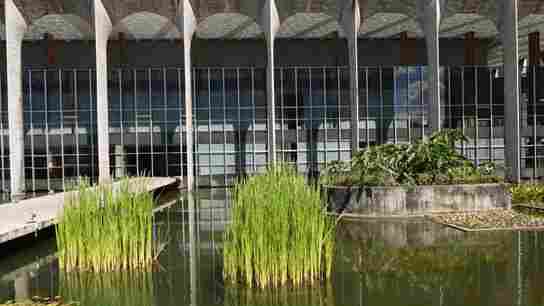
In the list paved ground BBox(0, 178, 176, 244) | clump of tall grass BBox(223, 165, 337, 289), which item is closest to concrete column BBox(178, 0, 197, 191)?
paved ground BBox(0, 178, 176, 244)

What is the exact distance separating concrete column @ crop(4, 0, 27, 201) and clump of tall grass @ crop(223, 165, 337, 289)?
22779 mm

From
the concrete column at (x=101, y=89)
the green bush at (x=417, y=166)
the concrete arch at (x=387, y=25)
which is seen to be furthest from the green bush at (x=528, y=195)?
the concrete column at (x=101, y=89)

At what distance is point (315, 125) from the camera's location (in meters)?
32.8

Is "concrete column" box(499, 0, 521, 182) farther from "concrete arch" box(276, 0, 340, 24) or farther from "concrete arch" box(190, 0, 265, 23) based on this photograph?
"concrete arch" box(190, 0, 265, 23)

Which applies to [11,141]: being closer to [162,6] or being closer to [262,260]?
[162,6]

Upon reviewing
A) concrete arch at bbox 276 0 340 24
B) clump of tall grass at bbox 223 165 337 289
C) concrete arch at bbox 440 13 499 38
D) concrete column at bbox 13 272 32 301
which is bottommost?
concrete column at bbox 13 272 32 301

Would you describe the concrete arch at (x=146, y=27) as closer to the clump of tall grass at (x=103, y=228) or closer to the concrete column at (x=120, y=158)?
the concrete column at (x=120, y=158)

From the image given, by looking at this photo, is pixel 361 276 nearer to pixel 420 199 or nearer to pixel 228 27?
pixel 420 199

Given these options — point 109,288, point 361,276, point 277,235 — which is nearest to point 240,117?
point 361,276

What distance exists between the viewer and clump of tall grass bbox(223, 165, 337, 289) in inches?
267

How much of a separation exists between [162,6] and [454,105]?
18399 millimetres

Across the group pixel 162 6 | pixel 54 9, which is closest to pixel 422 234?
pixel 162 6

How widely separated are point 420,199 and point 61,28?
24.6 metres

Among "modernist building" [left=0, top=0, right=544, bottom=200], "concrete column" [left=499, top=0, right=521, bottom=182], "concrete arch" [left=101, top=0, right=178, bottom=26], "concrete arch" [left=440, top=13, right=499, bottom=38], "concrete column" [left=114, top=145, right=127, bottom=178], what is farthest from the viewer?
"concrete column" [left=114, top=145, right=127, bottom=178]
